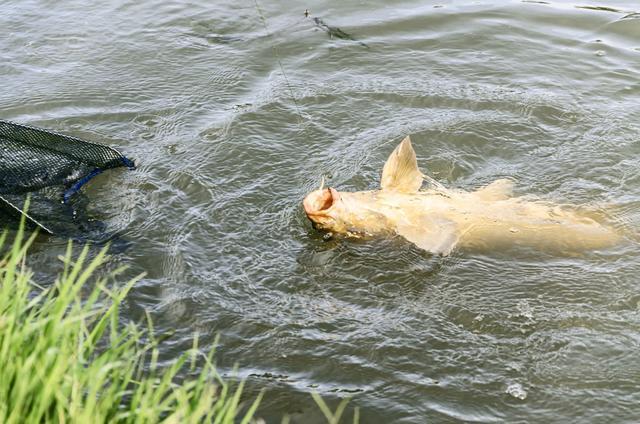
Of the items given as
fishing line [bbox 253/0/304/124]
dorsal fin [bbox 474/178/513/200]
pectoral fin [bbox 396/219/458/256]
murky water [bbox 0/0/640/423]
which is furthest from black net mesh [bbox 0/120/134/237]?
dorsal fin [bbox 474/178/513/200]

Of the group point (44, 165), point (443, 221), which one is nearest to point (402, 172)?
point (443, 221)

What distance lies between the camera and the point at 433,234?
5.34 meters

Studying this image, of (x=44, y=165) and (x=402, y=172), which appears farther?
(x=44, y=165)

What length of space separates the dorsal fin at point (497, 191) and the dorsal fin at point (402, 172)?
58 cm

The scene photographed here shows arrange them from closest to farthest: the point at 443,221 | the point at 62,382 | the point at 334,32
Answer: the point at 62,382, the point at 443,221, the point at 334,32

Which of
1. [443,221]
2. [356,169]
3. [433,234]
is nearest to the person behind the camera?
[433,234]

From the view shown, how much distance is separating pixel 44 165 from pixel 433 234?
2.79 meters

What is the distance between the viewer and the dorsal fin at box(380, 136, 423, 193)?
5.42 meters

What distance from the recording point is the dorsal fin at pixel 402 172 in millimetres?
5418

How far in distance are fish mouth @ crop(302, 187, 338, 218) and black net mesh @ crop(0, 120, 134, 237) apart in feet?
5.80

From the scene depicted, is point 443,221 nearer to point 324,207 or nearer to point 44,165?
point 324,207

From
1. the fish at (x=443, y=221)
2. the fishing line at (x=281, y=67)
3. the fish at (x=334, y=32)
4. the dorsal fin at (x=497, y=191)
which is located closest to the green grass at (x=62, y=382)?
the fish at (x=443, y=221)

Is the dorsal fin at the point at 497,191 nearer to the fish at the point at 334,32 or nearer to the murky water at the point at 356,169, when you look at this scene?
the murky water at the point at 356,169

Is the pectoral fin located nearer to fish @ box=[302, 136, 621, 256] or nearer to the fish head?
fish @ box=[302, 136, 621, 256]
